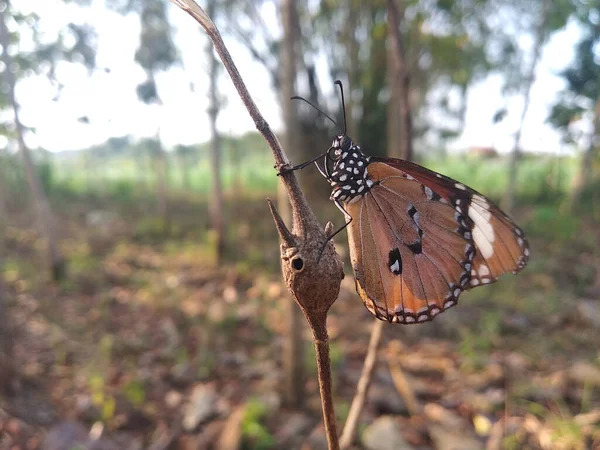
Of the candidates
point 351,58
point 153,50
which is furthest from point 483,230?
point 153,50

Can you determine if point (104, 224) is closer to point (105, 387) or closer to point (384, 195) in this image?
point (105, 387)

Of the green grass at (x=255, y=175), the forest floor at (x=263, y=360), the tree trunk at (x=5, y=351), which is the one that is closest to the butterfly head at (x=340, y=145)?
the green grass at (x=255, y=175)

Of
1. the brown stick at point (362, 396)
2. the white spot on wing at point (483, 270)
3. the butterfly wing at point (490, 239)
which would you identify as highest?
the butterfly wing at point (490, 239)

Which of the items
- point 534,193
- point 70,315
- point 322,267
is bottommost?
point 70,315

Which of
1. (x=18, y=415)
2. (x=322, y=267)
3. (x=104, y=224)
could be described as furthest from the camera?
(x=104, y=224)

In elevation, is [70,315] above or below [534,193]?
below

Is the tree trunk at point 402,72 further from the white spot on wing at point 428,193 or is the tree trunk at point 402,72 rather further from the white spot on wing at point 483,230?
the white spot on wing at point 483,230

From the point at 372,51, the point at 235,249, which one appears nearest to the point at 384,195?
the point at 372,51
